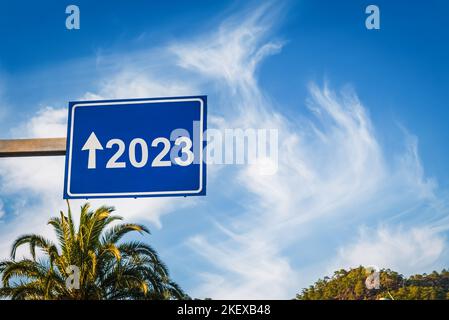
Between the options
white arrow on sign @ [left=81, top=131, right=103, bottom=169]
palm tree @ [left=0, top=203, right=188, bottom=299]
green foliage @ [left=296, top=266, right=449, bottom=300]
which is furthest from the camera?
green foliage @ [left=296, top=266, right=449, bottom=300]

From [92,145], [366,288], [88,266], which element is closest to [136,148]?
[92,145]

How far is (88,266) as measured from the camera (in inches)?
987

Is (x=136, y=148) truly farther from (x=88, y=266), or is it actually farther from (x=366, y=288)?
(x=366, y=288)

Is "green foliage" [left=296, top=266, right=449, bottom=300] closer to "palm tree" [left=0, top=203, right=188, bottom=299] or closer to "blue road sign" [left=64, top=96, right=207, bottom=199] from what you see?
"palm tree" [left=0, top=203, right=188, bottom=299]

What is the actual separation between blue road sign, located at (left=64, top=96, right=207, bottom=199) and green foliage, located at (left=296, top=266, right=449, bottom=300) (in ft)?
172

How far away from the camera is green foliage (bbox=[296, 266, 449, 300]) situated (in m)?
59.7

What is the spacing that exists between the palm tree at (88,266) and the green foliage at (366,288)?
116ft

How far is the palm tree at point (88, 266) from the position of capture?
24891mm

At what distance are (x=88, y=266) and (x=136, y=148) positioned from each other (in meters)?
17.8

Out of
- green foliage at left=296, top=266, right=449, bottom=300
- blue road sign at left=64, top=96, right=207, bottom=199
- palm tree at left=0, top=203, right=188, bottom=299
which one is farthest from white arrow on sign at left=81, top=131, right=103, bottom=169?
green foliage at left=296, top=266, right=449, bottom=300

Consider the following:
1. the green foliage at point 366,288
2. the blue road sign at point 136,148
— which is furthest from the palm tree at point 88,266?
the green foliage at point 366,288
